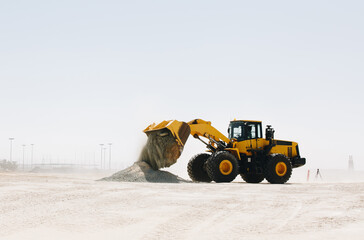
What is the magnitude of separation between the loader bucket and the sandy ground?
19.1 ft

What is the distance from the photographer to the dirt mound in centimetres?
1864

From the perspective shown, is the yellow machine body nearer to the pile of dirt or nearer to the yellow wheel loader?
the yellow wheel loader

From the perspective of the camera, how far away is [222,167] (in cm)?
1917

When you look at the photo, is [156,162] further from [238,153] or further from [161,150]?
[238,153]

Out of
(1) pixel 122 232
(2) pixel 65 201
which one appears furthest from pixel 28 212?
(1) pixel 122 232

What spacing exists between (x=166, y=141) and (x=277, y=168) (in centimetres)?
554

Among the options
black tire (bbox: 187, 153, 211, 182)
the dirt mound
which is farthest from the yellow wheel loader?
the dirt mound

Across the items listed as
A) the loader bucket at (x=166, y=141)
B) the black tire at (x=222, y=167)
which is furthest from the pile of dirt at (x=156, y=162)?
the black tire at (x=222, y=167)

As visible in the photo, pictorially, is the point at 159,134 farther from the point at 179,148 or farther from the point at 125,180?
the point at 125,180

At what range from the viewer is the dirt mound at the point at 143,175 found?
734 inches

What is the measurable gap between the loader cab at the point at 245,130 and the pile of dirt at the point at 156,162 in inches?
145

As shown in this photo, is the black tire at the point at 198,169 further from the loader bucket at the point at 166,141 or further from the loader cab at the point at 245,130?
the loader bucket at the point at 166,141

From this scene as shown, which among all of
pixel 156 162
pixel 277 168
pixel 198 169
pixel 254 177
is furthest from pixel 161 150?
pixel 254 177

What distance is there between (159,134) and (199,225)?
34.9 feet
